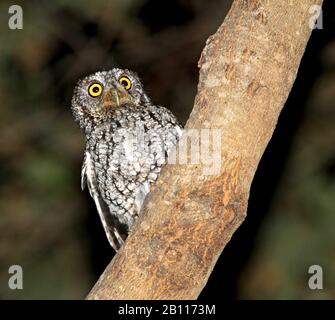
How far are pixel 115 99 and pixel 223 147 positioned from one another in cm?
167

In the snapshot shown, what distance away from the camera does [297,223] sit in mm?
5488

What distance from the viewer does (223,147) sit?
2.49 metres

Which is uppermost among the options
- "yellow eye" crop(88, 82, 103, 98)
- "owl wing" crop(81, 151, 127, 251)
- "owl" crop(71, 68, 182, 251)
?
"yellow eye" crop(88, 82, 103, 98)

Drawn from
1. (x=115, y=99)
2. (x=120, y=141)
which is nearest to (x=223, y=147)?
(x=120, y=141)

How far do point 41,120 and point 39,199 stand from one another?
2.27ft

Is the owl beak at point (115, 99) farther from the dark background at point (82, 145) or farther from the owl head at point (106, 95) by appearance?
the dark background at point (82, 145)

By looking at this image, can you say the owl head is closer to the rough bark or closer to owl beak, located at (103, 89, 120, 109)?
owl beak, located at (103, 89, 120, 109)

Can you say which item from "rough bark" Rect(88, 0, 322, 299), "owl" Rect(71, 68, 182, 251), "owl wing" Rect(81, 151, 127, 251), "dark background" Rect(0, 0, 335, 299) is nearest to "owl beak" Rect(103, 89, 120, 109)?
"owl" Rect(71, 68, 182, 251)

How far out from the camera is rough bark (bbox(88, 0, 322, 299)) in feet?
8.25

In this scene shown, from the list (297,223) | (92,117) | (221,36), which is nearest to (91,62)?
(92,117)

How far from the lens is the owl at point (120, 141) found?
12.5ft

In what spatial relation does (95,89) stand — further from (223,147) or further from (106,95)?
(223,147)

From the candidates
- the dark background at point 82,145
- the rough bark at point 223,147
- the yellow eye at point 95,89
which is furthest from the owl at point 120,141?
the rough bark at point 223,147

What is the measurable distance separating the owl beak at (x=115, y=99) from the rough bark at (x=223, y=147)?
1.52m
